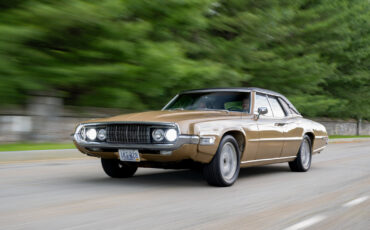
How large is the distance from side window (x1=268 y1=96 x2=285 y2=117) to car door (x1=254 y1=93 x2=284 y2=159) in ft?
0.34

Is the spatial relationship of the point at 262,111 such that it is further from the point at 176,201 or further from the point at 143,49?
the point at 143,49

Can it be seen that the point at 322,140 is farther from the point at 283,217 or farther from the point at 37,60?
the point at 37,60

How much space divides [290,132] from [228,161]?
2.26m

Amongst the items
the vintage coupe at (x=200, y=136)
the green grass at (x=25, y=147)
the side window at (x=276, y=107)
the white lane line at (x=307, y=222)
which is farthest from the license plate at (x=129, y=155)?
the green grass at (x=25, y=147)

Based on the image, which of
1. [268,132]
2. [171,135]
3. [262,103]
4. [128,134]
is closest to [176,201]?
[171,135]

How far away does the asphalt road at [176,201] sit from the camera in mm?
4770

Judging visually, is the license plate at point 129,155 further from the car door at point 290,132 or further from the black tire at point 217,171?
the car door at point 290,132

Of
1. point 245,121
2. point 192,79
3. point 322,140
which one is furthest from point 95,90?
point 245,121

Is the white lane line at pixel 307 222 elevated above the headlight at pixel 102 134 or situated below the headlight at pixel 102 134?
below

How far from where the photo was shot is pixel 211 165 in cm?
698

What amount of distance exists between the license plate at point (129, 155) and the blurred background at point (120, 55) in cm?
662

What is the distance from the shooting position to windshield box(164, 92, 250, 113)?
8.18 metres

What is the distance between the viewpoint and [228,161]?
7.32m

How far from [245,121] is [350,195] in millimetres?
1822
